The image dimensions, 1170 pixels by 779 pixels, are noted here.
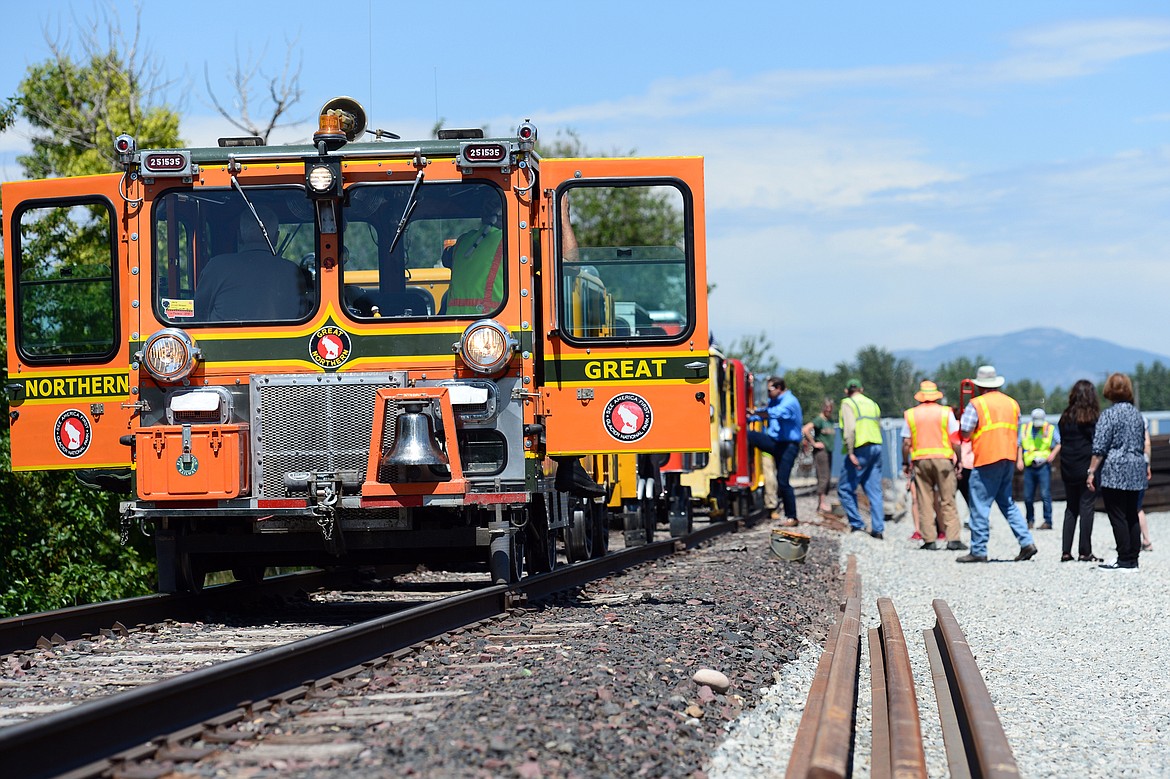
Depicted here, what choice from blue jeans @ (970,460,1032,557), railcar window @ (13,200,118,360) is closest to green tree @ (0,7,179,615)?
railcar window @ (13,200,118,360)

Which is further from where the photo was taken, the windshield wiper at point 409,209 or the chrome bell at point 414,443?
the windshield wiper at point 409,209

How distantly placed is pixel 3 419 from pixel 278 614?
7.26 metres

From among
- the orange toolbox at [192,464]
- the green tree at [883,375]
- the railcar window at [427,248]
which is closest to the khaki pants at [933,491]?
the railcar window at [427,248]

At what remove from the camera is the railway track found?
479 cm

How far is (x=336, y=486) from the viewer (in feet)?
29.7

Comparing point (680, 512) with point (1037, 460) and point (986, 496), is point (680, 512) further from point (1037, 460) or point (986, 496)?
point (1037, 460)

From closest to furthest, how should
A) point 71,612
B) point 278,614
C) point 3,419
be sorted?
point 71,612, point 278,614, point 3,419

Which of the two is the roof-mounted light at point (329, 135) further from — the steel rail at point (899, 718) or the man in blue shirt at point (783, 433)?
the man in blue shirt at point (783, 433)

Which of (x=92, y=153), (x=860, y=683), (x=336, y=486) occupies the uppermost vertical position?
(x=92, y=153)

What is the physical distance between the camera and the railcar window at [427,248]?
9594 mm

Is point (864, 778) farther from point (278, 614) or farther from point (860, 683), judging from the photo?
point (278, 614)

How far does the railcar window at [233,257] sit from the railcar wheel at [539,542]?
8.55ft

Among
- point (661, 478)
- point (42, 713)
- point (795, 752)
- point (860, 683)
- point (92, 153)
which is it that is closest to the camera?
point (795, 752)

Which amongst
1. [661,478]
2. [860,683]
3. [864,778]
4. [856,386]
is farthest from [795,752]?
[856,386]
